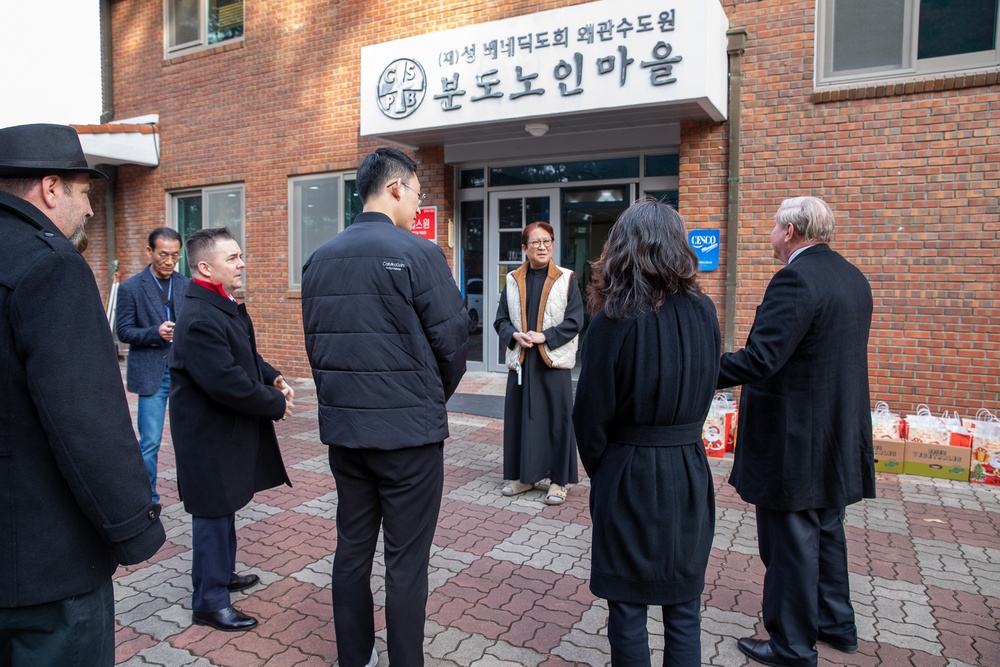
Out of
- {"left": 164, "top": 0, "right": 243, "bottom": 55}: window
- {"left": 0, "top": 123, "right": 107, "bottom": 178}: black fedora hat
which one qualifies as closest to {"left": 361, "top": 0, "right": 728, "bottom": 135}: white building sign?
{"left": 164, "top": 0, "right": 243, "bottom": 55}: window

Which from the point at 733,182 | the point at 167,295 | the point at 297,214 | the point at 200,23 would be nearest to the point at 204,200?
the point at 297,214

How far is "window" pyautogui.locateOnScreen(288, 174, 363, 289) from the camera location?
1055 cm

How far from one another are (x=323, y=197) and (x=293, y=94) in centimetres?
163

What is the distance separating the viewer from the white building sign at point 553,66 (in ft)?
22.4

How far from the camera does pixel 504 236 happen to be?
9.84 meters

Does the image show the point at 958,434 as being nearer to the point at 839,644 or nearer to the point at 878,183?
the point at 878,183

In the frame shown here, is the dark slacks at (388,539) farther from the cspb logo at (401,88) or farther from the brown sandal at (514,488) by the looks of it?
the cspb logo at (401,88)

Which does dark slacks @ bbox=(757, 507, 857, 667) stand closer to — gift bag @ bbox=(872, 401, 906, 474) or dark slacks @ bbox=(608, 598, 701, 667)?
dark slacks @ bbox=(608, 598, 701, 667)

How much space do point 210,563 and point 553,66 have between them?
613 cm

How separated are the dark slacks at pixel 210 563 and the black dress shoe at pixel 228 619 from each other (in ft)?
0.08

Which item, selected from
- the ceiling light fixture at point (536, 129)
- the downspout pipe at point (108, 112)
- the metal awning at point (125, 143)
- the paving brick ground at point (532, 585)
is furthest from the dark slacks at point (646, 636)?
the downspout pipe at point (108, 112)

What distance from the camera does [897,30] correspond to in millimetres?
6969

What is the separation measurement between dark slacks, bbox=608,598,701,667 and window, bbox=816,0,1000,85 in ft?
21.0

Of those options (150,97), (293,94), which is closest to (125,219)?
(150,97)
